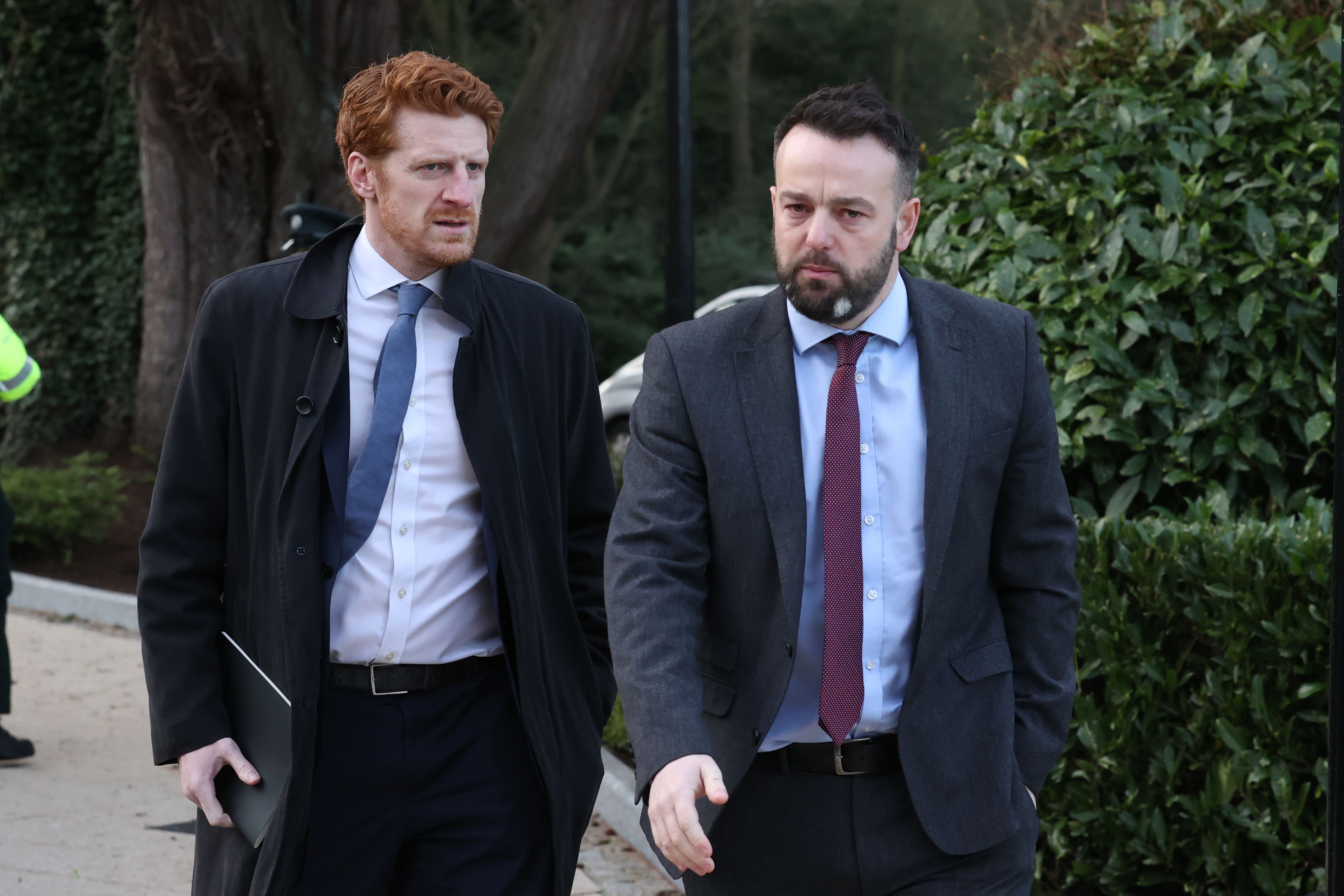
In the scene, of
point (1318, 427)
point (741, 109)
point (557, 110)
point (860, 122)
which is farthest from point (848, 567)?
point (741, 109)

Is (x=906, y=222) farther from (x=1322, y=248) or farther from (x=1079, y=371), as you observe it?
(x=1322, y=248)

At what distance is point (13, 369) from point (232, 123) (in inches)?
255

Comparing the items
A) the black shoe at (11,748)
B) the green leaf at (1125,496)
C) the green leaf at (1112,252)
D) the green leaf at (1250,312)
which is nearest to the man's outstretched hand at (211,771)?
the green leaf at (1125,496)

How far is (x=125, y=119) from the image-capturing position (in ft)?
46.8

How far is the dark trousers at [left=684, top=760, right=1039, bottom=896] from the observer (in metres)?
2.47

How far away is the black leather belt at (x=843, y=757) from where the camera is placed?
2.48m

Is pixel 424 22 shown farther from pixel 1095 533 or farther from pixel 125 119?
pixel 1095 533

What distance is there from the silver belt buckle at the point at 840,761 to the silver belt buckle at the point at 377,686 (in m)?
0.83

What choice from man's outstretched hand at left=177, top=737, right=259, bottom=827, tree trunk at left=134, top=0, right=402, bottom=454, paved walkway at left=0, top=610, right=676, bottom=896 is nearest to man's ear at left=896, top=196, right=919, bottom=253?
man's outstretched hand at left=177, top=737, right=259, bottom=827

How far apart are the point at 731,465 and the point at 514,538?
567 millimetres

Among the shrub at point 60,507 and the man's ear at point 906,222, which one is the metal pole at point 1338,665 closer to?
the man's ear at point 906,222

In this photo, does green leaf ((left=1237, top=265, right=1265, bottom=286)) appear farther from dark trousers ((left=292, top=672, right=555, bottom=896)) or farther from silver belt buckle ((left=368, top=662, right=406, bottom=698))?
silver belt buckle ((left=368, top=662, right=406, bottom=698))

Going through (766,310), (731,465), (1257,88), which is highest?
(1257,88)

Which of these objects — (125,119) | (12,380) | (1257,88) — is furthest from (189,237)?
(1257,88)
